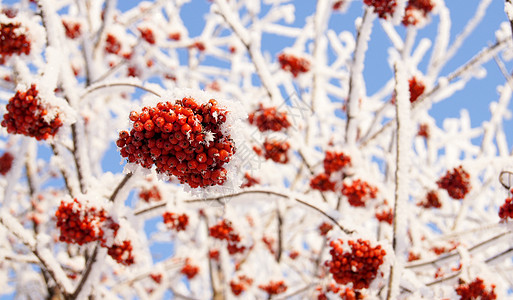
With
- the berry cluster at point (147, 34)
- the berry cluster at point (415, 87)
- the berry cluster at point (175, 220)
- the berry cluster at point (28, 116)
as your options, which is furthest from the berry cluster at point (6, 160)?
the berry cluster at point (415, 87)

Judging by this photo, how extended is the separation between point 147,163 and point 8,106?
4.18 feet

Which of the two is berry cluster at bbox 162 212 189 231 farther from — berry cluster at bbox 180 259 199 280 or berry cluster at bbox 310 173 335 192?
berry cluster at bbox 180 259 199 280

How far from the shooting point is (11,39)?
264 centimetres

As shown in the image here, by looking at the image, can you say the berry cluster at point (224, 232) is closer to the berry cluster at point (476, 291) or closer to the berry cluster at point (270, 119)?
the berry cluster at point (270, 119)

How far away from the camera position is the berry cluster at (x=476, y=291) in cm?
249

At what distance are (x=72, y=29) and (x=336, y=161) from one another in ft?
12.4

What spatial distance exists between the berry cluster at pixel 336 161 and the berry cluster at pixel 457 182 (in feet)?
3.18

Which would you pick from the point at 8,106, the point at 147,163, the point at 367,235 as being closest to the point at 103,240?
the point at 8,106

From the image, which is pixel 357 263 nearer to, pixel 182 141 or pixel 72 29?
pixel 182 141

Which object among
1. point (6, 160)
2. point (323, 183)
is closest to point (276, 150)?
point (323, 183)

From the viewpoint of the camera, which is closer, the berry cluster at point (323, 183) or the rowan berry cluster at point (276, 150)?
the berry cluster at point (323, 183)

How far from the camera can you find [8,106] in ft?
7.10

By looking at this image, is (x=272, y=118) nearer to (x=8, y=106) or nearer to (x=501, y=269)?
(x=8, y=106)

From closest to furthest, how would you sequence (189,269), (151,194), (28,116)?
(28,116), (151,194), (189,269)
